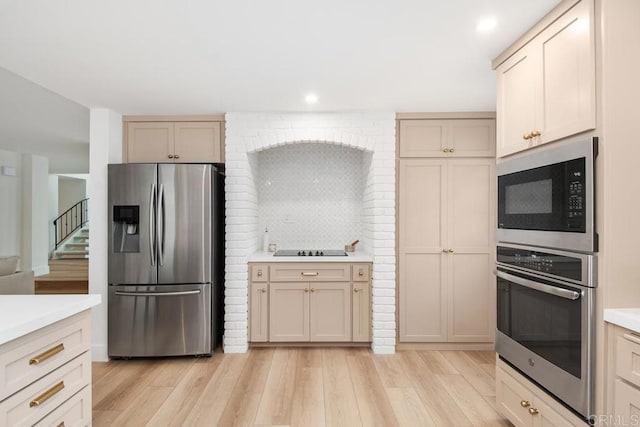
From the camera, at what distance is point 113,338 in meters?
3.38

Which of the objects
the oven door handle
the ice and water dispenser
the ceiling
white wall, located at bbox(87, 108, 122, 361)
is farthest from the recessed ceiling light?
white wall, located at bbox(87, 108, 122, 361)

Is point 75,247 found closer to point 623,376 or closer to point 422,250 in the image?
point 422,250

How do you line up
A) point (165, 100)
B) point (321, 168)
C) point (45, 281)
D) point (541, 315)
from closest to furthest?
point (541, 315) → point (165, 100) → point (321, 168) → point (45, 281)

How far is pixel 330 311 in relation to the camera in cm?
364

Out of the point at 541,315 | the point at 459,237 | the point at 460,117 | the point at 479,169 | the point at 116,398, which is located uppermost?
the point at 460,117

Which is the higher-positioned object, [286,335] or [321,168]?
[321,168]

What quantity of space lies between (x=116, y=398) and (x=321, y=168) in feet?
9.40

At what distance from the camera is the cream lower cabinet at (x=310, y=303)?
364cm

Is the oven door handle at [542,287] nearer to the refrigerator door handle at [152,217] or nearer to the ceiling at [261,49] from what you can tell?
the ceiling at [261,49]

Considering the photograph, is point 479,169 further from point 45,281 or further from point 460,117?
point 45,281

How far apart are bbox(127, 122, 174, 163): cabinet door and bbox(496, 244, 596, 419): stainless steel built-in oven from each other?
10.2 ft

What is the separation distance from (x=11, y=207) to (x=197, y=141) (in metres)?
6.08

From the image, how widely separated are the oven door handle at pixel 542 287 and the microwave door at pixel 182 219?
245cm

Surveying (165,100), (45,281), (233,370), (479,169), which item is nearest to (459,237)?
(479,169)
